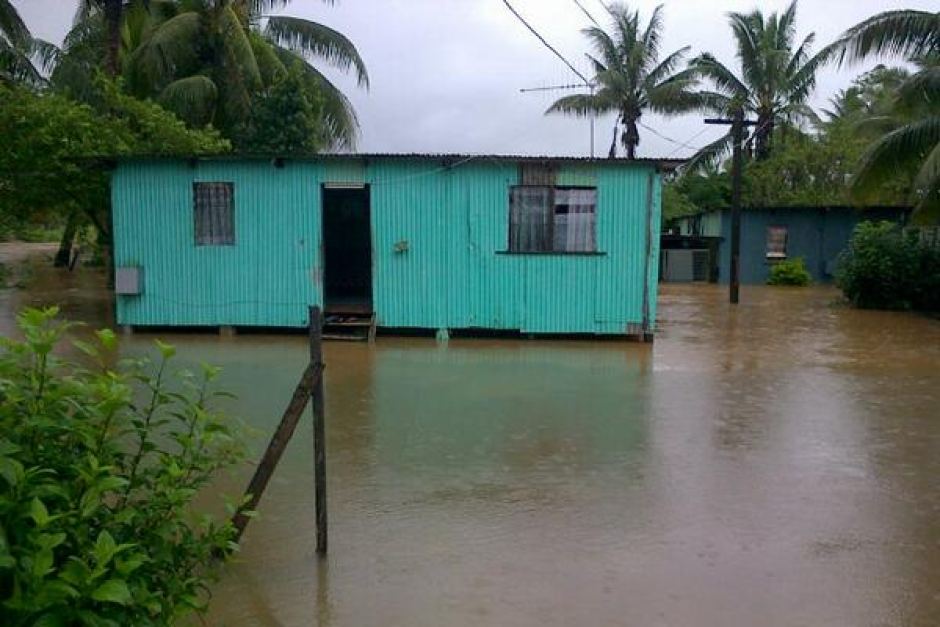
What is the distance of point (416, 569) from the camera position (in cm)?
488

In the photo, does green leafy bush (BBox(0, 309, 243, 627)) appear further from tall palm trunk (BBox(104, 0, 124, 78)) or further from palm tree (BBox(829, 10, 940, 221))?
tall palm trunk (BBox(104, 0, 124, 78))

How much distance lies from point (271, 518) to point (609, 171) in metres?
9.48

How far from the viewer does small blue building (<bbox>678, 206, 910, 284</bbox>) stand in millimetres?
28984

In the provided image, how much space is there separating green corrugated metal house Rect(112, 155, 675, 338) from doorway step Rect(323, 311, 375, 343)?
0.83 ft

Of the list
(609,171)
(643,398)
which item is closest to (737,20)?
(609,171)

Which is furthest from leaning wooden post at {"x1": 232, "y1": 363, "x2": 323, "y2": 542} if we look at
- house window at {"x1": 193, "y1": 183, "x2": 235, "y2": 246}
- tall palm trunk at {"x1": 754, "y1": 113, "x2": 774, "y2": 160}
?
tall palm trunk at {"x1": 754, "y1": 113, "x2": 774, "y2": 160}

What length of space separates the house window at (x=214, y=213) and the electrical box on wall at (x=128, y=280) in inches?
44.1

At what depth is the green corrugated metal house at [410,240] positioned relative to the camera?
13.9 metres

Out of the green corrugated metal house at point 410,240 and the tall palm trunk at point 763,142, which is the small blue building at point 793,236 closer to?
the tall palm trunk at point 763,142

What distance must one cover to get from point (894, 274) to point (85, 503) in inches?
799

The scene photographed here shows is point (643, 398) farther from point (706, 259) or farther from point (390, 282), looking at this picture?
point (706, 259)

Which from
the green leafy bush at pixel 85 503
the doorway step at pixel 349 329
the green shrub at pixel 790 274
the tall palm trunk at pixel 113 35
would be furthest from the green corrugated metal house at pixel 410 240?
the green shrub at pixel 790 274

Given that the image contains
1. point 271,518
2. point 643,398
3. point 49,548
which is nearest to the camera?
point 49,548

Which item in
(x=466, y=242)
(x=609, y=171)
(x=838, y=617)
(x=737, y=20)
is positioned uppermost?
(x=737, y=20)
